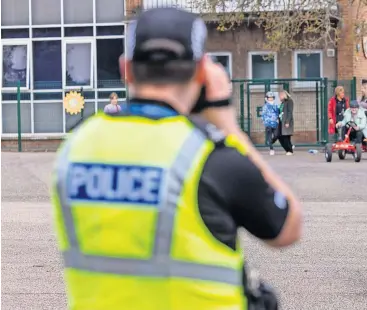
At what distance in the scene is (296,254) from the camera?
9227mm

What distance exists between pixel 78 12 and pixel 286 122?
892 centimetres

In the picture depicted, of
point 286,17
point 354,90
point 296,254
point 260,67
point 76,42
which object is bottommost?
point 296,254

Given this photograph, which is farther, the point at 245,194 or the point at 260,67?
the point at 260,67

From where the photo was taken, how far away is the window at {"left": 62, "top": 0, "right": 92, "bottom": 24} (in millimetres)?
28328

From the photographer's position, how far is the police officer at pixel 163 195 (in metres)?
2.15

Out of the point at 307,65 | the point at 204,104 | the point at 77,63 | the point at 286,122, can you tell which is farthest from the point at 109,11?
the point at 204,104

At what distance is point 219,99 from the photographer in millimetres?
2359

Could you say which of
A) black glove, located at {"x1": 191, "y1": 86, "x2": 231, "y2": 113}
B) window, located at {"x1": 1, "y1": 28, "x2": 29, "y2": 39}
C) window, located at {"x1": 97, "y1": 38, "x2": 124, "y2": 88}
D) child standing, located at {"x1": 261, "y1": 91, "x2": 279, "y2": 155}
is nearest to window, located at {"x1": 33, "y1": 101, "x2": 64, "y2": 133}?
window, located at {"x1": 97, "y1": 38, "x2": 124, "y2": 88}

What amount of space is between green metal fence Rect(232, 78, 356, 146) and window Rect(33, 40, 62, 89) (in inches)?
249

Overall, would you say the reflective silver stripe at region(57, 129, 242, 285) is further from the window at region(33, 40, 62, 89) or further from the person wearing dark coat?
the window at region(33, 40, 62, 89)

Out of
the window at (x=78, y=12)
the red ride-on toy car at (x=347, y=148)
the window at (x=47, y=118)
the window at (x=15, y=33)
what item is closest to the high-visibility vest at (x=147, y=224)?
the red ride-on toy car at (x=347, y=148)

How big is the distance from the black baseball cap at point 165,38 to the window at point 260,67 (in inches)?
1016

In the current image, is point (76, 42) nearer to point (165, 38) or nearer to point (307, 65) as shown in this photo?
point (307, 65)

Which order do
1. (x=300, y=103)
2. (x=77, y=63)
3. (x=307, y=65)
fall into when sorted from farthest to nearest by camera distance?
(x=77, y=63)
(x=307, y=65)
(x=300, y=103)
